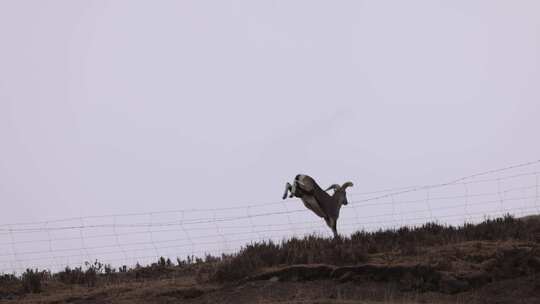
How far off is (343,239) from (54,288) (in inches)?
240

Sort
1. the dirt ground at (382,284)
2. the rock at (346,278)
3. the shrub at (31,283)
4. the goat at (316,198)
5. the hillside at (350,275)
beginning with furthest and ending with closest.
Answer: the goat at (316,198), the shrub at (31,283), the rock at (346,278), the hillside at (350,275), the dirt ground at (382,284)

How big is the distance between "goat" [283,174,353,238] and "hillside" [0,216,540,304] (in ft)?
5.33

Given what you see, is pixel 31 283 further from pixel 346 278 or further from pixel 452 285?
pixel 452 285

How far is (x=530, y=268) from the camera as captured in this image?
496 inches

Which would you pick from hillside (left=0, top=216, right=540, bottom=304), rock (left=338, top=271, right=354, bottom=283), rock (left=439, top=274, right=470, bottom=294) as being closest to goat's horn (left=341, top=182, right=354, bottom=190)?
hillside (left=0, top=216, right=540, bottom=304)

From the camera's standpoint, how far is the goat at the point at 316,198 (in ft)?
60.2

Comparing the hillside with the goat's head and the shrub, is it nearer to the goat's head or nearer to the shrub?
the shrub

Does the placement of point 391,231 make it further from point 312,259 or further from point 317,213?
point 312,259

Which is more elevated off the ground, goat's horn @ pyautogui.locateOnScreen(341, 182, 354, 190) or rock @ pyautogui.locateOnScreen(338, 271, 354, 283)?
goat's horn @ pyautogui.locateOnScreen(341, 182, 354, 190)

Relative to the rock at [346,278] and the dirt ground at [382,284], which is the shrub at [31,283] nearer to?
the dirt ground at [382,284]

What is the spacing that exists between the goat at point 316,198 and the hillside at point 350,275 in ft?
5.33

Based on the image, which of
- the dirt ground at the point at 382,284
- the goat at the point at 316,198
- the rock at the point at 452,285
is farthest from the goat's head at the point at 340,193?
the rock at the point at 452,285

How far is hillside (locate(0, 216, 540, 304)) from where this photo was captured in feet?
39.4

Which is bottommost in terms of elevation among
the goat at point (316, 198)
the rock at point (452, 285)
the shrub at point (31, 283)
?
the rock at point (452, 285)
